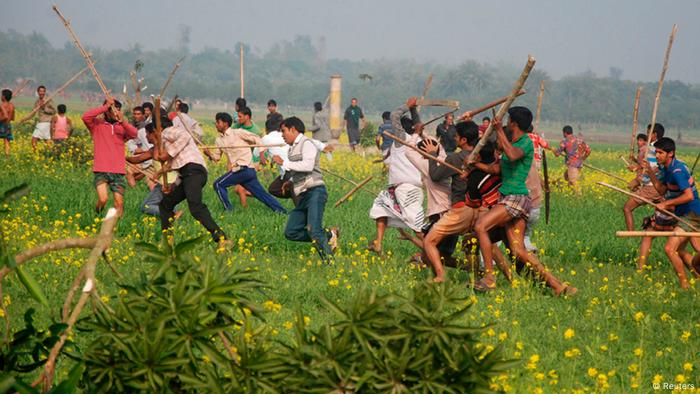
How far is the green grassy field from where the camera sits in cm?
661

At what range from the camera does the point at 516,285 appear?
8.64m

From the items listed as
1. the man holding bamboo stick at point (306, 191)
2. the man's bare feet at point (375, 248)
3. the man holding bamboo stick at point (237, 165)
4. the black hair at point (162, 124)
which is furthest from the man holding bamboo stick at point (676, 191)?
the man holding bamboo stick at point (237, 165)

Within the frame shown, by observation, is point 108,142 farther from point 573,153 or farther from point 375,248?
point 573,153

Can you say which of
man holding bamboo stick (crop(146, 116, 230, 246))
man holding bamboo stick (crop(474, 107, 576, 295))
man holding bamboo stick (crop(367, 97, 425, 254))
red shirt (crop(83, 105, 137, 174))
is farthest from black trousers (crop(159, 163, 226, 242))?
man holding bamboo stick (crop(474, 107, 576, 295))

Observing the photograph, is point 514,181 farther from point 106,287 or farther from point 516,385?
point 106,287

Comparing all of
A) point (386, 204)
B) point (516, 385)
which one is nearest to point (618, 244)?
point (386, 204)

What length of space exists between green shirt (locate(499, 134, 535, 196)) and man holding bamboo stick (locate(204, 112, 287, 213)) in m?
5.82

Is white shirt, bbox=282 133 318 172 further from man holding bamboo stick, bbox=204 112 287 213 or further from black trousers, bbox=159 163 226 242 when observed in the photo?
man holding bamboo stick, bbox=204 112 287 213

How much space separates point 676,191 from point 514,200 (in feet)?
7.18

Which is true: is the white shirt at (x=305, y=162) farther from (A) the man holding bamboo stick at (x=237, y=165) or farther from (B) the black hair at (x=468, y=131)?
(A) the man holding bamboo stick at (x=237, y=165)

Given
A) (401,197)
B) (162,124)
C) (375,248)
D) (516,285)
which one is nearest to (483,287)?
(516,285)

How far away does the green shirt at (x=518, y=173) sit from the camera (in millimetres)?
8531

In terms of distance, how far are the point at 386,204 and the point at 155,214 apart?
4.14 metres

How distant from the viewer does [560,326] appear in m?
7.67
